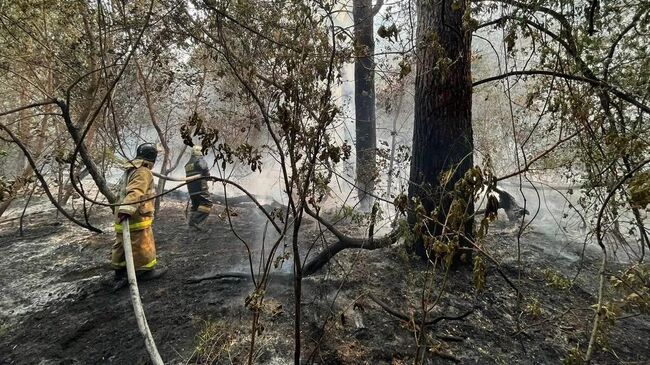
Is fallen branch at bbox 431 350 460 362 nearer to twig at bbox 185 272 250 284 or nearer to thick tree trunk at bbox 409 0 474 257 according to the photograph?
thick tree trunk at bbox 409 0 474 257

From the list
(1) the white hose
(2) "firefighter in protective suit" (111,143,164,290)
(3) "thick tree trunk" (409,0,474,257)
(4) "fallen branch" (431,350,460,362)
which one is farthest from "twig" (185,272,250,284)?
(4) "fallen branch" (431,350,460,362)

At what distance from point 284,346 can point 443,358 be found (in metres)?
1.41

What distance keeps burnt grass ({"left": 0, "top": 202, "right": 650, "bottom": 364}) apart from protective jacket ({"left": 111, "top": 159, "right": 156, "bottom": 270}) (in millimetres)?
332

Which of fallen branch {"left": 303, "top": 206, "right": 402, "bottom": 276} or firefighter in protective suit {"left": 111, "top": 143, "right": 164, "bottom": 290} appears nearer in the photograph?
fallen branch {"left": 303, "top": 206, "right": 402, "bottom": 276}

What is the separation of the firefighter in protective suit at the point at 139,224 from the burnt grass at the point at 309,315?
20cm

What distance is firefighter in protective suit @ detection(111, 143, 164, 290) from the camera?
4148 mm

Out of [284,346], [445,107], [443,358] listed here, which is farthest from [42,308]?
[445,107]

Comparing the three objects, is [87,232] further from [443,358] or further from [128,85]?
[443,358]

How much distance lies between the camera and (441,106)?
4.12m

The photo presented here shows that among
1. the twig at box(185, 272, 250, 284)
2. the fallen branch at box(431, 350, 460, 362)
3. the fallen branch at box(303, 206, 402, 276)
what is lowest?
the fallen branch at box(431, 350, 460, 362)

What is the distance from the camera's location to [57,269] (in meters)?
4.94

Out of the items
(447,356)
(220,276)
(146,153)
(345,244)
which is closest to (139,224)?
(146,153)

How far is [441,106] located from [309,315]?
2.87 m

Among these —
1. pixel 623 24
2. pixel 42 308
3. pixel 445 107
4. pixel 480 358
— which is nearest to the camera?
pixel 480 358
